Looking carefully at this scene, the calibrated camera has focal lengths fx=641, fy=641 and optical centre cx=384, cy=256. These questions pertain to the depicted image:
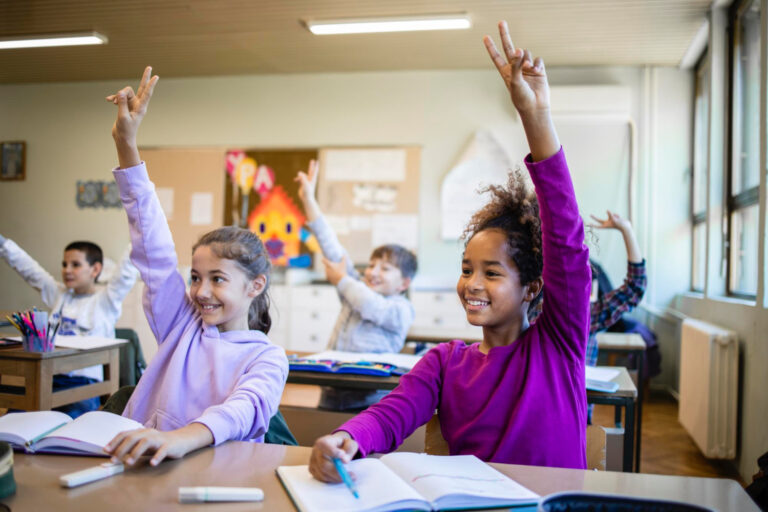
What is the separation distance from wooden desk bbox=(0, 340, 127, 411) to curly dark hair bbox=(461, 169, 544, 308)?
66.2 inches

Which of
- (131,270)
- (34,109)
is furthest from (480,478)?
(34,109)

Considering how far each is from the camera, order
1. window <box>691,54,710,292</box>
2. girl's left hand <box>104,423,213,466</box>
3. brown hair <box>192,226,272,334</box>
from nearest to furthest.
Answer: girl's left hand <box>104,423,213,466</box>, brown hair <box>192,226,272,334</box>, window <box>691,54,710,292</box>

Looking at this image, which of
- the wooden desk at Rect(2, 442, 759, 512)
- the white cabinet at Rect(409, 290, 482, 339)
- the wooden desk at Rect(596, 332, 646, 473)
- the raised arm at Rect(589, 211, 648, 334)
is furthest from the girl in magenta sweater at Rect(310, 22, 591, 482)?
the white cabinet at Rect(409, 290, 482, 339)

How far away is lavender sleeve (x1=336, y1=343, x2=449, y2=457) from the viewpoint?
985mm

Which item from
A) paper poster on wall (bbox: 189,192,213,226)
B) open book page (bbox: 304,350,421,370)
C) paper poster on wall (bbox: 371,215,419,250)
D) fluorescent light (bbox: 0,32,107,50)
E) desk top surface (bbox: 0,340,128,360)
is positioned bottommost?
desk top surface (bbox: 0,340,128,360)

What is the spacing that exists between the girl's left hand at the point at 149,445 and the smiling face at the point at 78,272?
8.18 ft

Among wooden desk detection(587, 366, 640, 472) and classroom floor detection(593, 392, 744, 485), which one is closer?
wooden desk detection(587, 366, 640, 472)

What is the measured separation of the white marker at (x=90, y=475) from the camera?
759 mm

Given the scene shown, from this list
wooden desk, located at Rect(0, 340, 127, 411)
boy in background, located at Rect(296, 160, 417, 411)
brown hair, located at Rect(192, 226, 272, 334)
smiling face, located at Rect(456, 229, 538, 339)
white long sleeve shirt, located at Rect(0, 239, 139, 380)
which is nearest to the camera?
smiling face, located at Rect(456, 229, 538, 339)

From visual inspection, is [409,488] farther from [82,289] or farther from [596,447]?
[82,289]

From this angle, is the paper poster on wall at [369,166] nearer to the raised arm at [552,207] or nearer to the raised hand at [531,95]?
the raised arm at [552,207]

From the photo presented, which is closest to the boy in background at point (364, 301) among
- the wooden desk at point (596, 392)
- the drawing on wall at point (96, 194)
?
the wooden desk at point (596, 392)

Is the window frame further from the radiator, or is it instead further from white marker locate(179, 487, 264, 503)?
white marker locate(179, 487, 264, 503)

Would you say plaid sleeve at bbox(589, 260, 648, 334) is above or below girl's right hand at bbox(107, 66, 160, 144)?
below
